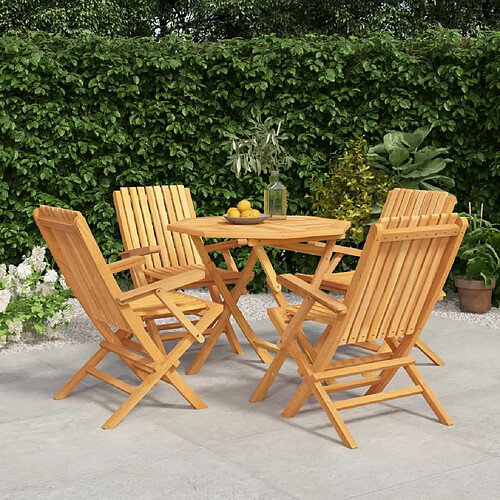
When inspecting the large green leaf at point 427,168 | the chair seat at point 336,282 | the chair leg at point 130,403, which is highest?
the large green leaf at point 427,168

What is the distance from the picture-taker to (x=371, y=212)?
696cm

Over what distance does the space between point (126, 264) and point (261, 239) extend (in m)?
0.83

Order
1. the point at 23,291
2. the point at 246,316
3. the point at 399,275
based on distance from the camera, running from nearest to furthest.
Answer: the point at 399,275 < the point at 23,291 < the point at 246,316

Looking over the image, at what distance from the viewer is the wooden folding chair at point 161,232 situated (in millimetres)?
5656

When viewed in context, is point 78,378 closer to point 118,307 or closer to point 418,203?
point 118,307

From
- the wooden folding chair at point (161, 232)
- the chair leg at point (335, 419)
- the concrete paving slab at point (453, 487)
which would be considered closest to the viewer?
the concrete paving slab at point (453, 487)

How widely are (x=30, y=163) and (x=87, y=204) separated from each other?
62 centimetres

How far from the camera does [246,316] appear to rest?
21.9 feet

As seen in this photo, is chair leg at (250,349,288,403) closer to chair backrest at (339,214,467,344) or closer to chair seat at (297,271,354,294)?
chair backrest at (339,214,467,344)

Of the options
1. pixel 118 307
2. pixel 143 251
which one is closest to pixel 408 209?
pixel 143 251

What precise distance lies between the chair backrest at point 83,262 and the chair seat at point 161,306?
0.63 feet

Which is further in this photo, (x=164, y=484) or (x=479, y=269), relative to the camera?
(x=479, y=269)

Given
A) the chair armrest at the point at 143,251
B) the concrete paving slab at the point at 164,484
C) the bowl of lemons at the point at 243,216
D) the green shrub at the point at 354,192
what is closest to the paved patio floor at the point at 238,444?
the concrete paving slab at the point at 164,484

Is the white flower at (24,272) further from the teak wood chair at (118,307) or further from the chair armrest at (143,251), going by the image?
the teak wood chair at (118,307)
